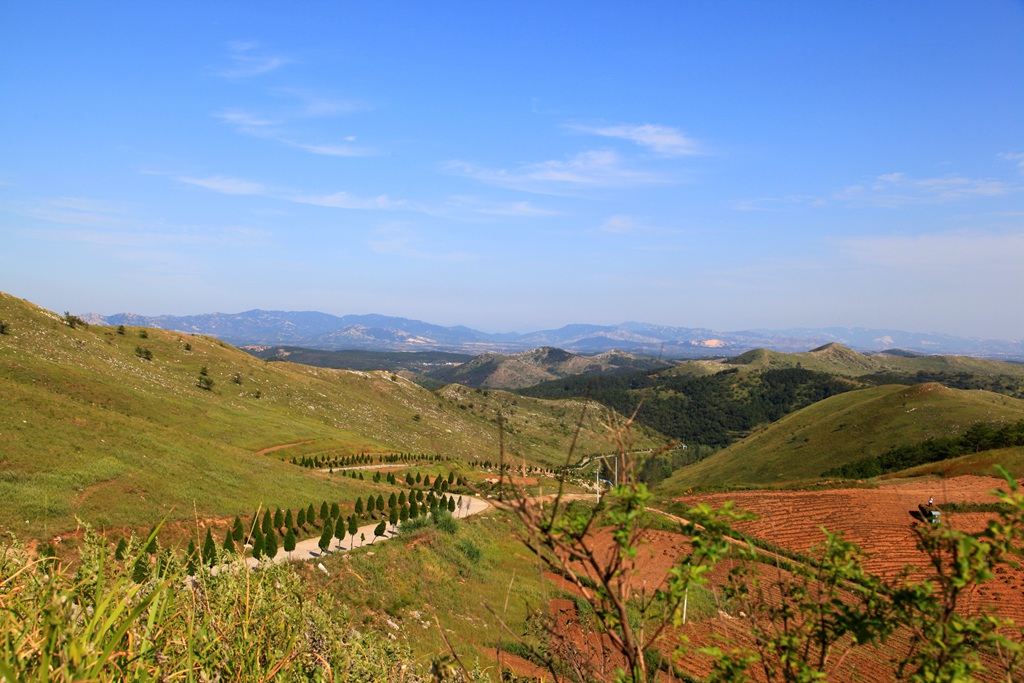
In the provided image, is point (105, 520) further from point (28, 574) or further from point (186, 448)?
point (28, 574)

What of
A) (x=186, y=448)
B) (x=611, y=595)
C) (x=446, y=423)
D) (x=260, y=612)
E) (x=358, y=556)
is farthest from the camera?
(x=446, y=423)

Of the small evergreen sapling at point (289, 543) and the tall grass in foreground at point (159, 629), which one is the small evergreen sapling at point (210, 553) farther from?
the small evergreen sapling at point (289, 543)

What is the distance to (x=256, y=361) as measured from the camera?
105 meters

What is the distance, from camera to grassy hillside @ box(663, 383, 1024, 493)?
85.0 meters

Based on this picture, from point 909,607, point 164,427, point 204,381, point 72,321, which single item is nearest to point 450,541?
point 909,607

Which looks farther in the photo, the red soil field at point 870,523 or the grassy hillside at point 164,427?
the grassy hillside at point 164,427

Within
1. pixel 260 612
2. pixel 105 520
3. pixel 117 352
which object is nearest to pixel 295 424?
pixel 117 352

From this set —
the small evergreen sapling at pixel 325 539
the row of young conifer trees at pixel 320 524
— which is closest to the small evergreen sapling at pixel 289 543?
the row of young conifer trees at pixel 320 524

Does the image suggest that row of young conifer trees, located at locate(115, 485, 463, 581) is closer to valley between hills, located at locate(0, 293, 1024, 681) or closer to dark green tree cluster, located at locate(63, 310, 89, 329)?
valley between hills, located at locate(0, 293, 1024, 681)

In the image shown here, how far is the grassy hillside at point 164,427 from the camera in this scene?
2566 centimetres

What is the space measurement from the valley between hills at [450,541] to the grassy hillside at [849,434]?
0.82 m

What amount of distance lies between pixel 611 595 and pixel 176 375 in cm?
8867

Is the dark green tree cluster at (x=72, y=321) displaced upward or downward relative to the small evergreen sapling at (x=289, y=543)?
upward

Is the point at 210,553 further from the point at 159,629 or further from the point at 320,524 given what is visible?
the point at 320,524
